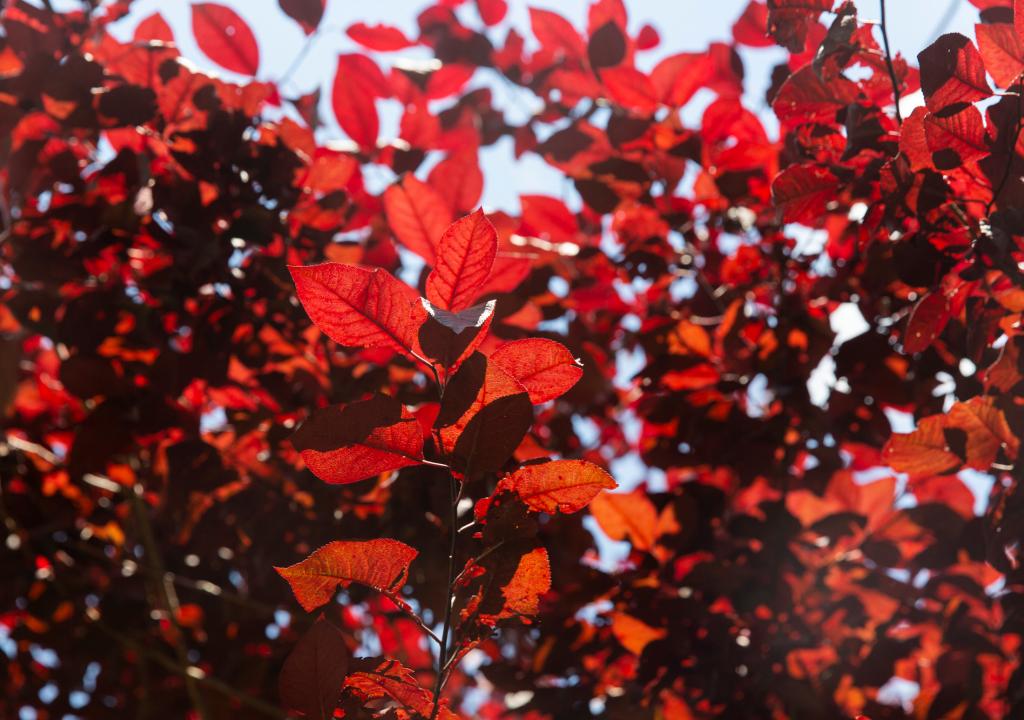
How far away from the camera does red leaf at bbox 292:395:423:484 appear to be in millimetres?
775

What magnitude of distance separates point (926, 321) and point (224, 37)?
1.21 m

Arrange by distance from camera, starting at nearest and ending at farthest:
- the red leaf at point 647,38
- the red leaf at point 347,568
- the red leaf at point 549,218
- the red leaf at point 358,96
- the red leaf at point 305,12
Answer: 1. the red leaf at point 347,568
2. the red leaf at point 305,12
3. the red leaf at point 358,96
4. the red leaf at point 549,218
5. the red leaf at point 647,38

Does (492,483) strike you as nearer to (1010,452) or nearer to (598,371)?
(598,371)

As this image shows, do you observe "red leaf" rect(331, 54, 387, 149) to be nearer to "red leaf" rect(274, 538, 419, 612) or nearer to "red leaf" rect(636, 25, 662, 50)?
"red leaf" rect(636, 25, 662, 50)

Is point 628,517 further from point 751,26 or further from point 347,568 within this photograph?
point 751,26

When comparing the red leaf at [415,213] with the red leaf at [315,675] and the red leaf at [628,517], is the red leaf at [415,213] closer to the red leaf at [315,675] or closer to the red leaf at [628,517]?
the red leaf at [628,517]

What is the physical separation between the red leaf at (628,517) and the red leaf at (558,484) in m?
0.58

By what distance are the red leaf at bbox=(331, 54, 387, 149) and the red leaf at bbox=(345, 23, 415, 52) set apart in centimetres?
8

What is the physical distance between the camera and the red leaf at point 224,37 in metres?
1.55

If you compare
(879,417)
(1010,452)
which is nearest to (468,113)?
→ (879,417)

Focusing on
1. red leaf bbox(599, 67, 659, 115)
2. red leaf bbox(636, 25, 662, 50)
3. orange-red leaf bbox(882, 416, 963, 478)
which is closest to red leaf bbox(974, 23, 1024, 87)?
orange-red leaf bbox(882, 416, 963, 478)

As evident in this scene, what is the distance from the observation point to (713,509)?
4.79ft

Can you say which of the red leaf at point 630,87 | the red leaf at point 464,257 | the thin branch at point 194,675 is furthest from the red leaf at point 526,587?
the red leaf at point 630,87

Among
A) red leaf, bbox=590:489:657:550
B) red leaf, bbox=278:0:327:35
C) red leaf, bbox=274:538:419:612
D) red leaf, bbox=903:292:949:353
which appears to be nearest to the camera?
red leaf, bbox=274:538:419:612
